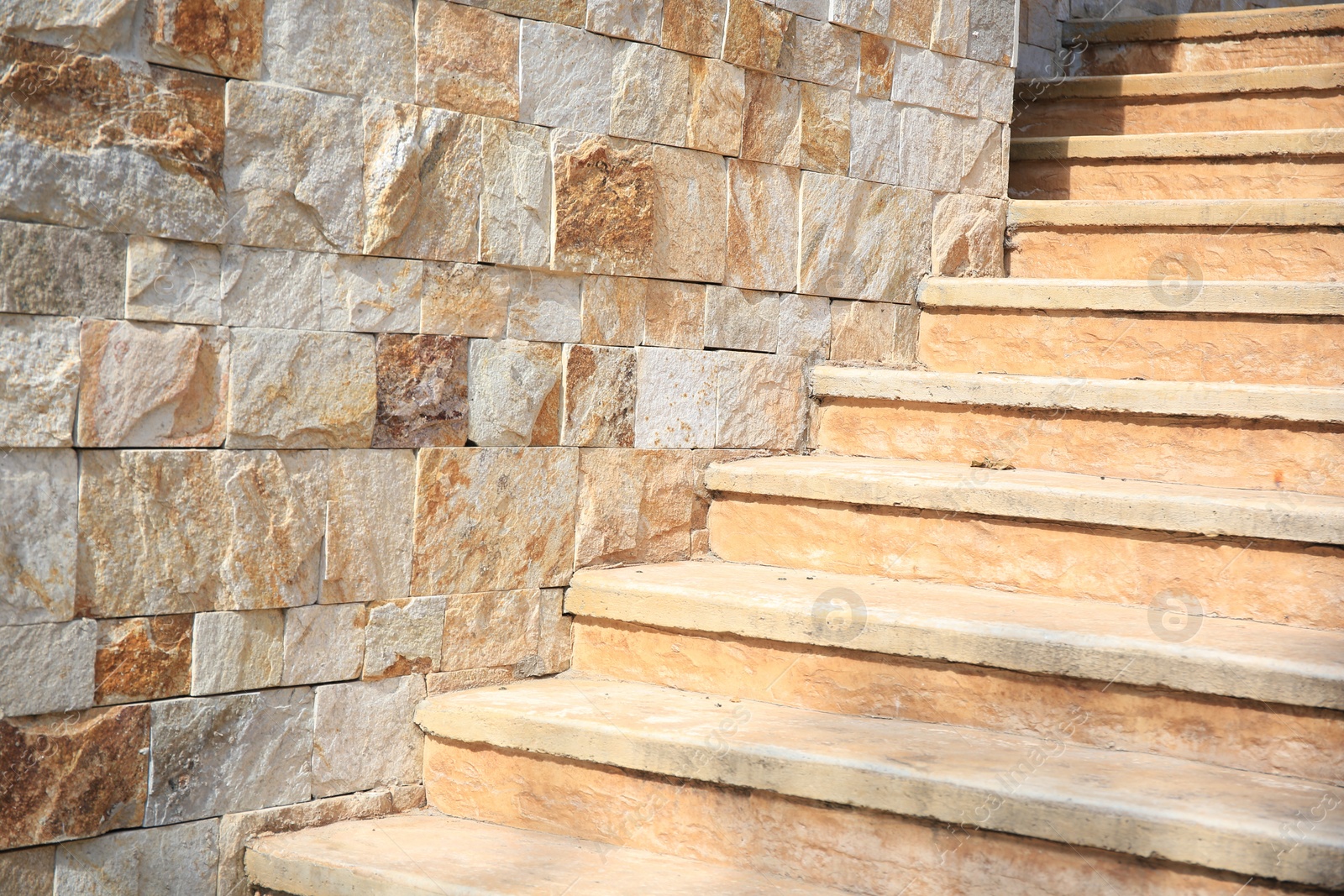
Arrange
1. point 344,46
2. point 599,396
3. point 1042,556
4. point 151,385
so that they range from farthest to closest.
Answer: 1. point 599,396
2. point 1042,556
3. point 344,46
4. point 151,385

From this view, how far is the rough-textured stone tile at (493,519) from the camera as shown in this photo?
2.51 meters

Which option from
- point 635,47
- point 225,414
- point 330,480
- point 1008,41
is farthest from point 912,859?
point 1008,41

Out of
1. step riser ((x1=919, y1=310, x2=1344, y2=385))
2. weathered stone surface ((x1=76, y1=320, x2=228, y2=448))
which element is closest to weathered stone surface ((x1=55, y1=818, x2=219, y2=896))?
weathered stone surface ((x1=76, y1=320, x2=228, y2=448))

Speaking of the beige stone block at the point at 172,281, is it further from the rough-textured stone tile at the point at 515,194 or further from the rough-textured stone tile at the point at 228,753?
the rough-textured stone tile at the point at 228,753

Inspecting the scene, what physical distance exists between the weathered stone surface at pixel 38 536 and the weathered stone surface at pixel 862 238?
5.99 feet

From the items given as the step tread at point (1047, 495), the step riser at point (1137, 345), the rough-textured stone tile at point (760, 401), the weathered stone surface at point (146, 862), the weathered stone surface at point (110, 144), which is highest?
the weathered stone surface at point (110, 144)

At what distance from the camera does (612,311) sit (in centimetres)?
279

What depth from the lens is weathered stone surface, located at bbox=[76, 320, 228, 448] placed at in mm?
2037

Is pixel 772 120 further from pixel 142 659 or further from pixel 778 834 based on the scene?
pixel 142 659

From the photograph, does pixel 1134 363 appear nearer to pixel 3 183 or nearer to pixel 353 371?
pixel 353 371

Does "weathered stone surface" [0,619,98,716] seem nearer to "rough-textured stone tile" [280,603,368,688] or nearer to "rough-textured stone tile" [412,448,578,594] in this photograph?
"rough-textured stone tile" [280,603,368,688]

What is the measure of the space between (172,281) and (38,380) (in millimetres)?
272

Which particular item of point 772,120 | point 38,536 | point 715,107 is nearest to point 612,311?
point 715,107

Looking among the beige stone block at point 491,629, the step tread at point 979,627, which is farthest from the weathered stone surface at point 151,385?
the step tread at point 979,627
